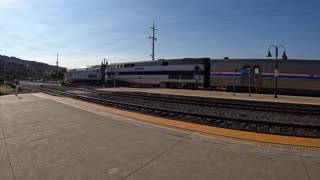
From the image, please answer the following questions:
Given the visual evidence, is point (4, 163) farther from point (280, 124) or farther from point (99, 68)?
point (99, 68)

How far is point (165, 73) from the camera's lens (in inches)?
1296

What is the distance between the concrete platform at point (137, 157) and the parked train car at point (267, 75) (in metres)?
19.0

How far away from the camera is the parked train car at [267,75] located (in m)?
22.5

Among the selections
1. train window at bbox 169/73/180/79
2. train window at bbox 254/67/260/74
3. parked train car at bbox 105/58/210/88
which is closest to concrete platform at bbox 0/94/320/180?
train window at bbox 254/67/260/74

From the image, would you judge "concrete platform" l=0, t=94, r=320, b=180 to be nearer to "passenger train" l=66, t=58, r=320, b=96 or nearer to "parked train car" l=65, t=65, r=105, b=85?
"passenger train" l=66, t=58, r=320, b=96

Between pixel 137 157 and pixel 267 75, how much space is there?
869 inches

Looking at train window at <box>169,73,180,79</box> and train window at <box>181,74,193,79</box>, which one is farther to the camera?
train window at <box>169,73,180,79</box>

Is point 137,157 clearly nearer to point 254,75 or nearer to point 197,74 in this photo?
point 254,75

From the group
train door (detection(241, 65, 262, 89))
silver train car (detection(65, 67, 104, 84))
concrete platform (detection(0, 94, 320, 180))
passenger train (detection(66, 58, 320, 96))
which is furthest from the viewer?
silver train car (detection(65, 67, 104, 84))

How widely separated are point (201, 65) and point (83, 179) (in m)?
25.8

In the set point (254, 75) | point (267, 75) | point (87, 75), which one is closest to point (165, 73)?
point (254, 75)

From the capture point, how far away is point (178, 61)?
31359 mm

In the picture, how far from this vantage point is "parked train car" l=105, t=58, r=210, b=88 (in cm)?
2933

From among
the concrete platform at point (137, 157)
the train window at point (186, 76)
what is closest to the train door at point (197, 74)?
the train window at point (186, 76)
